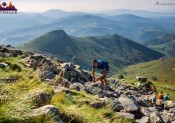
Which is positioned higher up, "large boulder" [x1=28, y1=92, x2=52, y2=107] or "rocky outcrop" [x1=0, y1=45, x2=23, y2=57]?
"large boulder" [x1=28, y1=92, x2=52, y2=107]

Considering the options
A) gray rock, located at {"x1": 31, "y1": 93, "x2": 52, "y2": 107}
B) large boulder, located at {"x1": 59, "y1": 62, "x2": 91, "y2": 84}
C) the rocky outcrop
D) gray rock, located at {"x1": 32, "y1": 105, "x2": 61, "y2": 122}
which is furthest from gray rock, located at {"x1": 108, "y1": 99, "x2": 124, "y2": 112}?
the rocky outcrop

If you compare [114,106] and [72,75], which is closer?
[114,106]

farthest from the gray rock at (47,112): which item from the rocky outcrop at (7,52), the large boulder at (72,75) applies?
the rocky outcrop at (7,52)

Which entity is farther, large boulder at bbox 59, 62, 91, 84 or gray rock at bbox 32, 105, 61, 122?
large boulder at bbox 59, 62, 91, 84

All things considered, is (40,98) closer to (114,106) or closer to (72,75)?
(114,106)

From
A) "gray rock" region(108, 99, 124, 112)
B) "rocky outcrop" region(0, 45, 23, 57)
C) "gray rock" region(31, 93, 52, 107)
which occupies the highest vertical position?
"gray rock" region(31, 93, 52, 107)

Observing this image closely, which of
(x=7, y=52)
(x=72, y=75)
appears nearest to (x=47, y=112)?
(x=72, y=75)

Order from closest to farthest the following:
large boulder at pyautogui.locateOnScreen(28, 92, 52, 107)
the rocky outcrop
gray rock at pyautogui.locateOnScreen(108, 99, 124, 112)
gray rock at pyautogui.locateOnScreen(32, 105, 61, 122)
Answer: gray rock at pyautogui.locateOnScreen(32, 105, 61, 122)
large boulder at pyautogui.locateOnScreen(28, 92, 52, 107)
gray rock at pyautogui.locateOnScreen(108, 99, 124, 112)
the rocky outcrop

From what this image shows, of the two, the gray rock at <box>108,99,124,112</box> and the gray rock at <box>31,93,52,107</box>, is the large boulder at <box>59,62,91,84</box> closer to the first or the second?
the gray rock at <box>108,99,124,112</box>

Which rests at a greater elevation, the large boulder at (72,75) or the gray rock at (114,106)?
the gray rock at (114,106)

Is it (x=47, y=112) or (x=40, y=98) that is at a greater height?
(x=47, y=112)

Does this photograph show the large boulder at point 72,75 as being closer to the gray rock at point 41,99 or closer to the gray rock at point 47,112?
the gray rock at point 41,99

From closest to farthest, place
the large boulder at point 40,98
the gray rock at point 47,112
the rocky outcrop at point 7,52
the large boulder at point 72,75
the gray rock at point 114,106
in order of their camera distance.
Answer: the gray rock at point 47,112 < the large boulder at point 40,98 < the gray rock at point 114,106 < the large boulder at point 72,75 < the rocky outcrop at point 7,52

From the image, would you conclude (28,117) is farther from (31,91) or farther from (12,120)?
(31,91)
